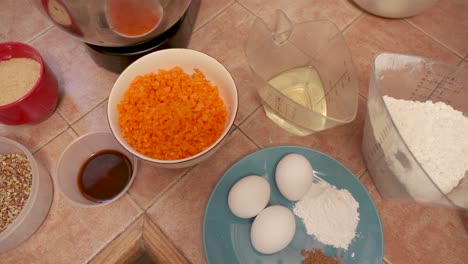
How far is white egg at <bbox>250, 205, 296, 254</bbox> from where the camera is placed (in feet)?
2.09

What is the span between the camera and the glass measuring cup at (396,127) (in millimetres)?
586

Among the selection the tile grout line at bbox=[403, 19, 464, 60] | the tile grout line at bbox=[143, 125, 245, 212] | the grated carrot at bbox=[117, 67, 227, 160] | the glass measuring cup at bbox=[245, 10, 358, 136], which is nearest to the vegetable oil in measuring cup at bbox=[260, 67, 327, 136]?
the glass measuring cup at bbox=[245, 10, 358, 136]

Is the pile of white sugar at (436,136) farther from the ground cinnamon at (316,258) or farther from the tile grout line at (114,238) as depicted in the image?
the tile grout line at (114,238)

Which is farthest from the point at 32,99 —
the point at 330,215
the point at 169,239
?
the point at 330,215

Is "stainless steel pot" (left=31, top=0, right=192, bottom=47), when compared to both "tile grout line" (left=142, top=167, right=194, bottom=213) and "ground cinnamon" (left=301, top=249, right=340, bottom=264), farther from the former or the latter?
"ground cinnamon" (left=301, top=249, right=340, bottom=264)

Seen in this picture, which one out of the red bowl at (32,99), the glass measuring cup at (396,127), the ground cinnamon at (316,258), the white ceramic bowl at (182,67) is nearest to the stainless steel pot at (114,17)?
the white ceramic bowl at (182,67)

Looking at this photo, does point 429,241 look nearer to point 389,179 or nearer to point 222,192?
point 389,179

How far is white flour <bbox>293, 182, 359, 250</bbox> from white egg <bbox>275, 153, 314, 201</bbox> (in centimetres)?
3

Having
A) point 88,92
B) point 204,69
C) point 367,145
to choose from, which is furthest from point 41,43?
point 367,145

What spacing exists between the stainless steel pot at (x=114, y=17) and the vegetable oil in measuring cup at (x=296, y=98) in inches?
9.5

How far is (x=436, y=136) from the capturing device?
0.67m

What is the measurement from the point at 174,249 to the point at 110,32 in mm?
428

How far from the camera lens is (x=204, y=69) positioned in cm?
77

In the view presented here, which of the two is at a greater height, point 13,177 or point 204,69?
point 204,69
